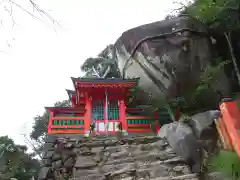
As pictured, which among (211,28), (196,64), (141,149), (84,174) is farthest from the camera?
(211,28)

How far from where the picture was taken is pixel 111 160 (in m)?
7.86

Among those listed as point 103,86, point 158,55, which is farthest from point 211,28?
point 103,86

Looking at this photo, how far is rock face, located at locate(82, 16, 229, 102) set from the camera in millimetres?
11586

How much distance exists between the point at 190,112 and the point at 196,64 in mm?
2937

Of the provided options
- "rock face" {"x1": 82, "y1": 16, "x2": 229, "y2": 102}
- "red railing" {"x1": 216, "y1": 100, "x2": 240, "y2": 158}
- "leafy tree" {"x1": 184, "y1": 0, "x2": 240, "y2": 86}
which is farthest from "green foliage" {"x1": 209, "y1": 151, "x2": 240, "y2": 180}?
"rock face" {"x1": 82, "y1": 16, "x2": 229, "y2": 102}

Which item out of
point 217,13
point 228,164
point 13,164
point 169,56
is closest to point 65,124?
point 169,56

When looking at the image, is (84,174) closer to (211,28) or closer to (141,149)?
(141,149)

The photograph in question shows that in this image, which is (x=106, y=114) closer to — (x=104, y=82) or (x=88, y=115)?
(x=88, y=115)

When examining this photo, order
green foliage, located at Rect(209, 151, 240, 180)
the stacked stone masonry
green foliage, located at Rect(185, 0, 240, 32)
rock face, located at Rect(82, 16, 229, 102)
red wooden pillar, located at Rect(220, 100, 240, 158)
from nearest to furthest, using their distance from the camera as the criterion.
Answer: green foliage, located at Rect(209, 151, 240, 180) → red wooden pillar, located at Rect(220, 100, 240, 158) → the stacked stone masonry → green foliage, located at Rect(185, 0, 240, 32) → rock face, located at Rect(82, 16, 229, 102)

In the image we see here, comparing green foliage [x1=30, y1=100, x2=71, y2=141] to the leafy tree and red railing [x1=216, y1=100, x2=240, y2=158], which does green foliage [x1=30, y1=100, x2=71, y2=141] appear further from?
red railing [x1=216, y1=100, x2=240, y2=158]

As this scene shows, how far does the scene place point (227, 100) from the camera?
6020 millimetres

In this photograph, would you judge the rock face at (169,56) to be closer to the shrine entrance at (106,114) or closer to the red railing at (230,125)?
the shrine entrance at (106,114)

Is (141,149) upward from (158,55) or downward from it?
downward

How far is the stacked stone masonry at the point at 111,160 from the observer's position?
22.4ft
